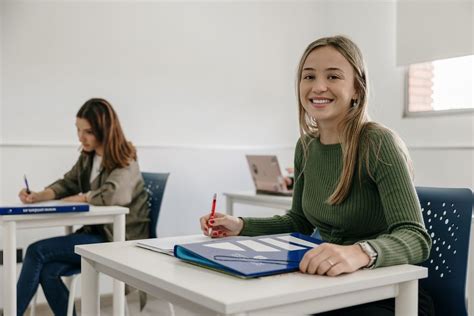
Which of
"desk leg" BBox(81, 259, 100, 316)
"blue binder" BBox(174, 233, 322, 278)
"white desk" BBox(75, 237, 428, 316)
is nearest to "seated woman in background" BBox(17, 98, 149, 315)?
"desk leg" BBox(81, 259, 100, 316)

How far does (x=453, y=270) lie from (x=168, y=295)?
795mm

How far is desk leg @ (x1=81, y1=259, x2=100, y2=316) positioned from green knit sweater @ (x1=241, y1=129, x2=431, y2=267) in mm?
387

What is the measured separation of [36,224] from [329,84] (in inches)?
49.8

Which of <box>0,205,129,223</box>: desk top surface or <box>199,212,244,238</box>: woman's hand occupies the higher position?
<box>199,212,244,238</box>: woman's hand

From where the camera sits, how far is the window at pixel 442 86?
11.0ft

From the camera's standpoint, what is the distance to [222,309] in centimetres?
77

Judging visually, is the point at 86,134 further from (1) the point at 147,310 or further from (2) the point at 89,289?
(2) the point at 89,289

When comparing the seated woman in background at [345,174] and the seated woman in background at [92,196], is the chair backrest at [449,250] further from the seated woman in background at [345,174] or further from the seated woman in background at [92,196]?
the seated woman in background at [92,196]

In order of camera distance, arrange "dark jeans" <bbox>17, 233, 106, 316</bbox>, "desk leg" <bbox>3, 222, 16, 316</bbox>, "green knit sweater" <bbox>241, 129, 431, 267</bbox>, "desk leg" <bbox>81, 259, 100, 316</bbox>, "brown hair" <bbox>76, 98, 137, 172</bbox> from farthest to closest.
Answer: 1. "brown hair" <bbox>76, 98, 137, 172</bbox>
2. "dark jeans" <bbox>17, 233, 106, 316</bbox>
3. "desk leg" <bbox>3, 222, 16, 316</bbox>
4. "desk leg" <bbox>81, 259, 100, 316</bbox>
5. "green knit sweater" <bbox>241, 129, 431, 267</bbox>

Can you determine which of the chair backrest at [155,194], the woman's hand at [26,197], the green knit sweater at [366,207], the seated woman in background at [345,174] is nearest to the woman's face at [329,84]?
the seated woman in background at [345,174]

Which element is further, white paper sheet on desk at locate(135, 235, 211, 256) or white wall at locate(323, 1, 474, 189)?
white wall at locate(323, 1, 474, 189)

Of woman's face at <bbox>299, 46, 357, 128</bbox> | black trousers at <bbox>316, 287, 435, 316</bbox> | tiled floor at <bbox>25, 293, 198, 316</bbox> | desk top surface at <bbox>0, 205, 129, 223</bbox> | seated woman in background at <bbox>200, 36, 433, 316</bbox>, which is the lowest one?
tiled floor at <bbox>25, 293, 198, 316</bbox>

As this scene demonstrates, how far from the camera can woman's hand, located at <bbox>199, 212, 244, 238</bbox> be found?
1379 mm

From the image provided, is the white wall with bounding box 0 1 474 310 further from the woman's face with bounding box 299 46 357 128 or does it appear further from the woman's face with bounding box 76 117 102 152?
the woman's face with bounding box 299 46 357 128
